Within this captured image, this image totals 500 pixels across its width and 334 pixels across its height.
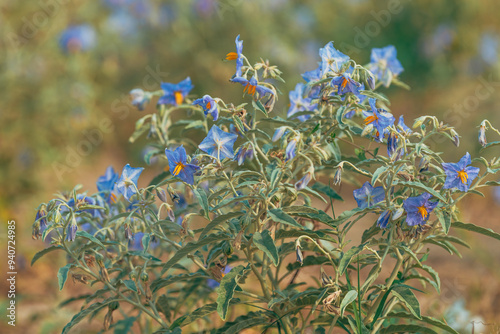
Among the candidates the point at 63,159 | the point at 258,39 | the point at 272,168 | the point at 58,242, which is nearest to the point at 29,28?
the point at 63,159

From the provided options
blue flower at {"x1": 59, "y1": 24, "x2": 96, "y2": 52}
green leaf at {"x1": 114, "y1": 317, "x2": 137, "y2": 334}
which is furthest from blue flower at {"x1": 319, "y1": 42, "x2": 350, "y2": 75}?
blue flower at {"x1": 59, "y1": 24, "x2": 96, "y2": 52}

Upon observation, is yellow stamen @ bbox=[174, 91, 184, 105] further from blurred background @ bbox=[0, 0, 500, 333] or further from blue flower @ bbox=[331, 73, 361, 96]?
blurred background @ bbox=[0, 0, 500, 333]

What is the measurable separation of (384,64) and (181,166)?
1.01 meters

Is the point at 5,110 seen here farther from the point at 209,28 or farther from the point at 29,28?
the point at 209,28

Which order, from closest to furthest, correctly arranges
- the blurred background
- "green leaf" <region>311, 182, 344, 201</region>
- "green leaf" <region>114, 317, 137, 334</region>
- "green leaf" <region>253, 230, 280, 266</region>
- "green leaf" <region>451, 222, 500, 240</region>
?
"green leaf" <region>253, 230, 280, 266</region>
"green leaf" <region>451, 222, 500, 240</region>
"green leaf" <region>311, 182, 344, 201</region>
"green leaf" <region>114, 317, 137, 334</region>
the blurred background

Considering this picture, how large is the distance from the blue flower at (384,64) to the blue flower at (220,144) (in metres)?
0.82

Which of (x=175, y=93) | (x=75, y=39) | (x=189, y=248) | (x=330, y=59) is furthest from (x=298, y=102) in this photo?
(x=75, y=39)

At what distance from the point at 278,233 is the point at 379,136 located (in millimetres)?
413

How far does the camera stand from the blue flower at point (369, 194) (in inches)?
70.7

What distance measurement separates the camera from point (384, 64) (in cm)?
227

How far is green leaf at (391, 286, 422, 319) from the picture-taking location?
1.62 meters

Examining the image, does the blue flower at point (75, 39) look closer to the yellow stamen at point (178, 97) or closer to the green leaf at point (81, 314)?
the yellow stamen at point (178, 97)

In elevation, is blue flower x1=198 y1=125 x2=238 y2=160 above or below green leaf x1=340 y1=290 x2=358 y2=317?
above

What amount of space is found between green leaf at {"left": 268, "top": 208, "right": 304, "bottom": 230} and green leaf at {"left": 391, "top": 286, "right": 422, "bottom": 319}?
38 centimetres
